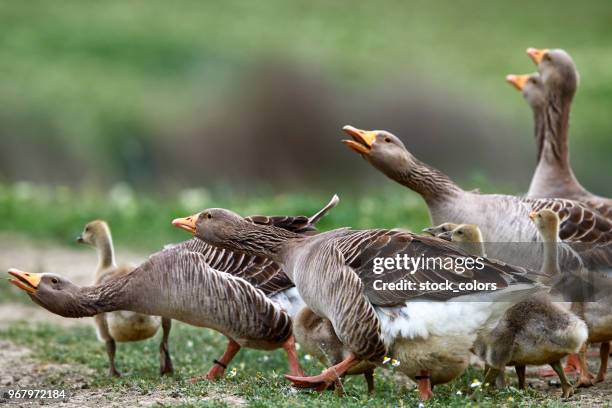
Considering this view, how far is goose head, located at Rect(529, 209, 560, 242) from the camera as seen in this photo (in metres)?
7.66

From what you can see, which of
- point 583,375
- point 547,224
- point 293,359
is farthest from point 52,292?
point 583,375

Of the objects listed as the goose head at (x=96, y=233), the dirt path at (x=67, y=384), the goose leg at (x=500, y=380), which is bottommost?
the dirt path at (x=67, y=384)

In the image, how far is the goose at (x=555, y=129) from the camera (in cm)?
985

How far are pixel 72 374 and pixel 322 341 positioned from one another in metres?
2.36

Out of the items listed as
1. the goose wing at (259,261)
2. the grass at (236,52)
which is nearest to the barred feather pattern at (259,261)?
the goose wing at (259,261)

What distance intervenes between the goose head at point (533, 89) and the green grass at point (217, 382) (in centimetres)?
341

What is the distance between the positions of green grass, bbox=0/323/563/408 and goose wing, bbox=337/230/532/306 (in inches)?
27.7

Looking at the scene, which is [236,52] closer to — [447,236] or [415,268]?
[447,236]

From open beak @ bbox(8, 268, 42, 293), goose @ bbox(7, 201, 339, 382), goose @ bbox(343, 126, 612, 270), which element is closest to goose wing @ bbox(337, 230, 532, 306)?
goose @ bbox(7, 201, 339, 382)

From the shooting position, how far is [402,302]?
22.1ft

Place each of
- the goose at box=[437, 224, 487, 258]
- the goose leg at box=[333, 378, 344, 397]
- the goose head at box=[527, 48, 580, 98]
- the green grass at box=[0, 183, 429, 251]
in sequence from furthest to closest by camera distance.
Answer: the green grass at box=[0, 183, 429, 251] → the goose head at box=[527, 48, 580, 98] → the goose at box=[437, 224, 487, 258] → the goose leg at box=[333, 378, 344, 397]

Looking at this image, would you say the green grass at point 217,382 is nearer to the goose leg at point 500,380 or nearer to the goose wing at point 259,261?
the goose leg at point 500,380

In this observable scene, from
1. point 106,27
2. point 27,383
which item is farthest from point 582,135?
point 27,383

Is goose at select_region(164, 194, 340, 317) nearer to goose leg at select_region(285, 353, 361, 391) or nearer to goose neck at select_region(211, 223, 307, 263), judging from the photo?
goose neck at select_region(211, 223, 307, 263)
